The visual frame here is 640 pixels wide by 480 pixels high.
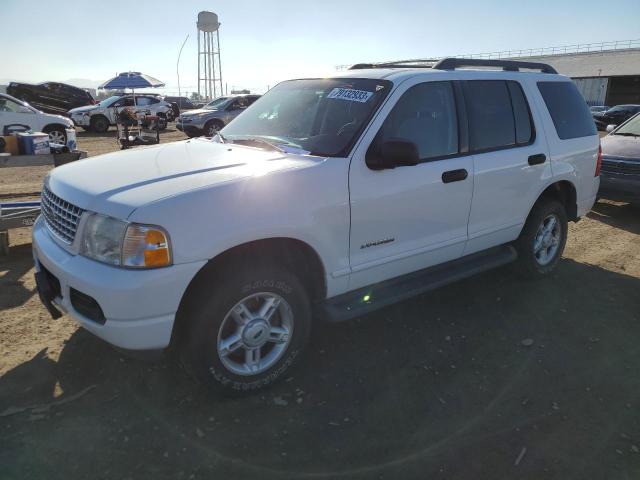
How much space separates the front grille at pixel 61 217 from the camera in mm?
2766

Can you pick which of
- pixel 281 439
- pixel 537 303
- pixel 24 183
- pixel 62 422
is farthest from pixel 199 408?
pixel 24 183

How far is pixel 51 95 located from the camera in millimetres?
24312

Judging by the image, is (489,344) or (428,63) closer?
(489,344)

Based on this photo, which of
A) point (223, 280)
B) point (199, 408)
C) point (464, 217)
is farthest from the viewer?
point (464, 217)

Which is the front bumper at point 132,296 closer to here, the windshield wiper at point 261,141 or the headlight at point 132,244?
the headlight at point 132,244

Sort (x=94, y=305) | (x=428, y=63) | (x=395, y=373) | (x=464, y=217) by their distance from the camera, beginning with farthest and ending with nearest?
(x=428, y=63), (x=464, y=217), (x=395, y=373), (x=94, y=305)

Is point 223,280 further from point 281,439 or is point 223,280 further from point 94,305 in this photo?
point 281,439

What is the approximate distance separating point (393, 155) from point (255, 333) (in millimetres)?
1396

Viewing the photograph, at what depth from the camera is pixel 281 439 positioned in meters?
2.72

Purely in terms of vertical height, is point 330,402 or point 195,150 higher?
point 195,150

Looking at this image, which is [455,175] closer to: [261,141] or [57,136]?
[261,141]

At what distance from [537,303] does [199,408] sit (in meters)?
3.17

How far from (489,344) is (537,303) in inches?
40.3

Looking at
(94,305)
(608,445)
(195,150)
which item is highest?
(195,150)
